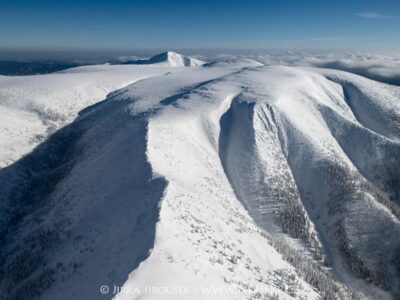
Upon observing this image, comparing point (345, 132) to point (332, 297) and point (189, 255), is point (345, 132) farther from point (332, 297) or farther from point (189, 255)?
point (189, 255)

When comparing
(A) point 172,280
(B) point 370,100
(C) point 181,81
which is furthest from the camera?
(C) point 181,81

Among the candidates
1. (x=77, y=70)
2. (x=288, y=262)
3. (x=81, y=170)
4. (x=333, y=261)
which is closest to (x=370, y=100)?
(x=333, y=261)

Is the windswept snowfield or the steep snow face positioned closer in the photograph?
the windswept snowfield

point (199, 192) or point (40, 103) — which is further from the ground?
point (40, 103)

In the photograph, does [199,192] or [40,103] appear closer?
[199,192]

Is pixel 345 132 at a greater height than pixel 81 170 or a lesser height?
lesser

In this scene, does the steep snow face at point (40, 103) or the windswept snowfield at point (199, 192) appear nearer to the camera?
the windswept snowfield at point (199, 192)

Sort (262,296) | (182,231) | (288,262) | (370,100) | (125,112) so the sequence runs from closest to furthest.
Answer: (262,296), (182,231), (288,262), (125,112), (370,100)

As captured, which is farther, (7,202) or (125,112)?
(125,112)
